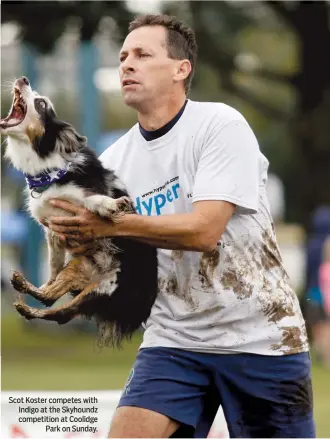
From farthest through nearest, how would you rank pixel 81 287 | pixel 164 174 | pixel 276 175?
pixel 276 175 → pixel 164 174 → pixel 81 287

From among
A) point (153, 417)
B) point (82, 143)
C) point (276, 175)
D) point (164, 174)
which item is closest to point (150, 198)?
point (164, 174)

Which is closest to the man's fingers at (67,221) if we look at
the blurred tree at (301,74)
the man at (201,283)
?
the man at (201,283)

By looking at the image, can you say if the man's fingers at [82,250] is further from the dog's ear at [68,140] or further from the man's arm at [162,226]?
the dog's ear at [68,140]

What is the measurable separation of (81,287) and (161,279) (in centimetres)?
59

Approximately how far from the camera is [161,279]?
5508 mm

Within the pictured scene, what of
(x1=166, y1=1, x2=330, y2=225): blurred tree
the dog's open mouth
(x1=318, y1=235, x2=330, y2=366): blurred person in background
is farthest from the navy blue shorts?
(x1=166, y1=1, x2=330, y2=225): blurred tree

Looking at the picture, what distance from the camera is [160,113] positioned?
538cm

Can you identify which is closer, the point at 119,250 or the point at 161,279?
the point at 119,250

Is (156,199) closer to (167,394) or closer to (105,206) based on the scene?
(105,206)

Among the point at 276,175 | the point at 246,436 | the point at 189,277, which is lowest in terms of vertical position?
the point at 246,436

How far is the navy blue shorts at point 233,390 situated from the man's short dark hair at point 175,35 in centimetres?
128

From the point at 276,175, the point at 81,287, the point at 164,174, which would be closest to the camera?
the point at 81,287

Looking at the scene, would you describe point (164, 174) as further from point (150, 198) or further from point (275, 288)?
point (275, 288)

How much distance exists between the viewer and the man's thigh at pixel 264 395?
217 inches
